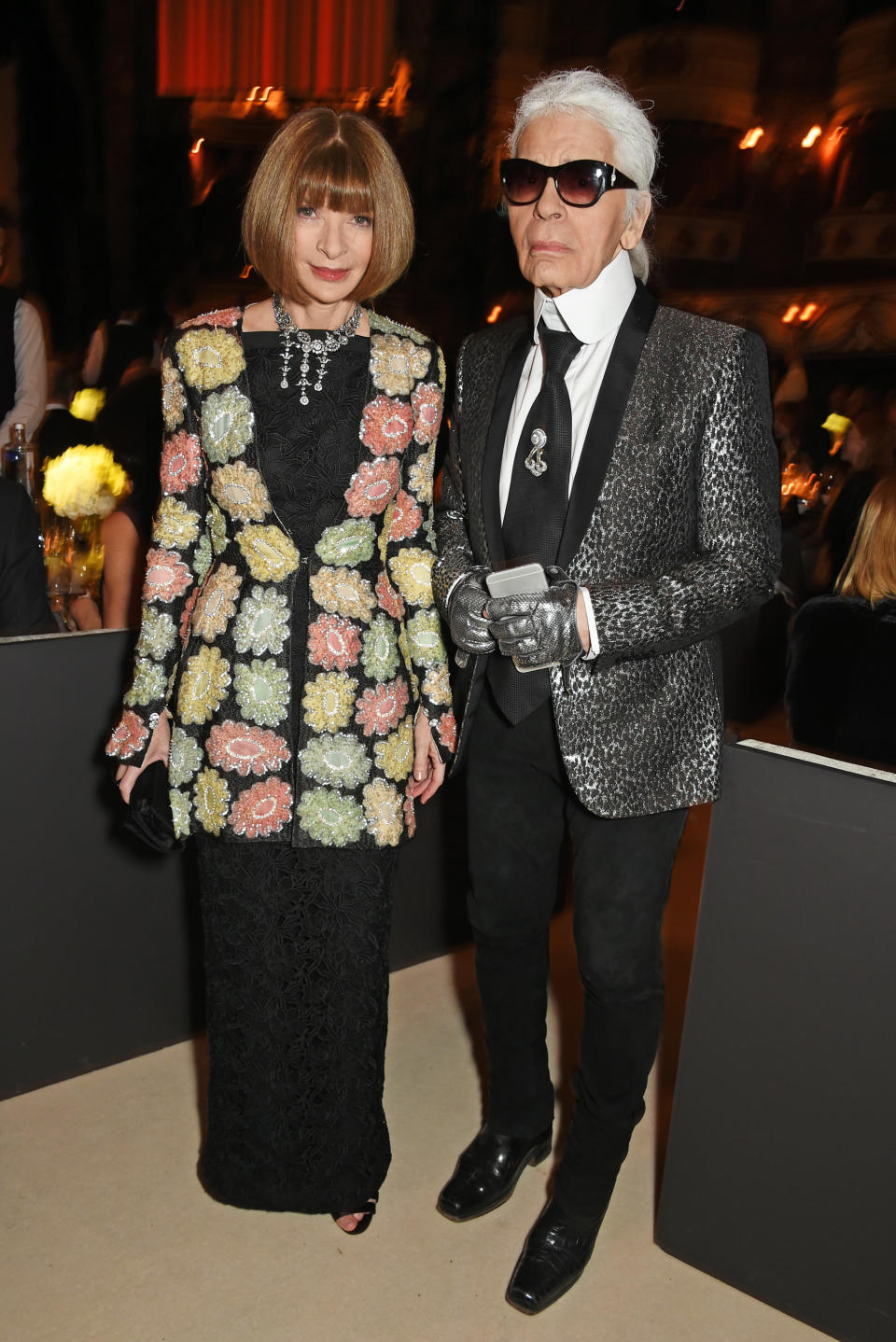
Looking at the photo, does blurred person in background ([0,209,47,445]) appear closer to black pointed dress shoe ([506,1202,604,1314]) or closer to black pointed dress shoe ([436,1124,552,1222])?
black pointed dress shoe ([436,1124,552,1222])

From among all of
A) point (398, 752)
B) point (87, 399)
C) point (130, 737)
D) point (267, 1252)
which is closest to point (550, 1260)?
point (267, 1252)

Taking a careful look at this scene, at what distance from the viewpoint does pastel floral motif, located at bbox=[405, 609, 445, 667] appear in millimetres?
1851

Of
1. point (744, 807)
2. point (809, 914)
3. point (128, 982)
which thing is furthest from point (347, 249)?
point (128, 982)

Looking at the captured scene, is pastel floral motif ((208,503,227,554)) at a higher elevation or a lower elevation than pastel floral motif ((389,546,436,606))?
higher

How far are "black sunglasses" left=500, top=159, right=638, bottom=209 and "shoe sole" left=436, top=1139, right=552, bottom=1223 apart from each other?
64.6 inches

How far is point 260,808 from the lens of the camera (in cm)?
173

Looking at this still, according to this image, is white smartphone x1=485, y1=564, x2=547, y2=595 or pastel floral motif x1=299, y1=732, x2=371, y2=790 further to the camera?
pastel floral motif x1=299, y1=732, x2=371, y2=790

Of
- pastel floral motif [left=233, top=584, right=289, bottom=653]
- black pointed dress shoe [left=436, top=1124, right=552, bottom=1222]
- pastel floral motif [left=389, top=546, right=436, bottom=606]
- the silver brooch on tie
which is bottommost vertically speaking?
black pointed dress shoe [left=436, top=1124, right=552, bottom=1222]

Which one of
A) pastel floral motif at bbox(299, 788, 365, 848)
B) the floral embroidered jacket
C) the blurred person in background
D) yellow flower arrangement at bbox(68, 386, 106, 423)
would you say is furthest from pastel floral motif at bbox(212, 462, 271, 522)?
yellow flower arrangement at bbox(68, 386, 106, 423)

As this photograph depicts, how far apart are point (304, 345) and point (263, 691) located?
0.51 m

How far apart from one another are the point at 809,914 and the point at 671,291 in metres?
3.97

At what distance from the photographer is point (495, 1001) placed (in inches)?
78.0

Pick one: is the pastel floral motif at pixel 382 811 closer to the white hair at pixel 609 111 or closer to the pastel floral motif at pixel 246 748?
the pastel floral motif at pixel 246 748

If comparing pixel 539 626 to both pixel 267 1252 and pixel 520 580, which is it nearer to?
pixel 520 580
